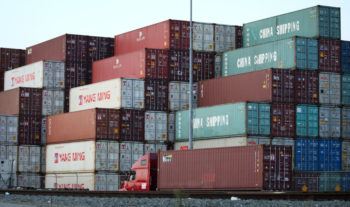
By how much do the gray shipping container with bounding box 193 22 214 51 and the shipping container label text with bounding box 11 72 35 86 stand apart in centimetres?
1506

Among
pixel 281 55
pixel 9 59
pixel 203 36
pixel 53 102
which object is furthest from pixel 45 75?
pixel 281 55

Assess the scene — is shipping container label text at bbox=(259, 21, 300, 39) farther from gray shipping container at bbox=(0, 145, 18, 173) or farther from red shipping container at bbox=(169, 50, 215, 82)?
gray shipping container at bbox=(0, 145, 18, 173)

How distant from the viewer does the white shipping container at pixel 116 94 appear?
54.3 m

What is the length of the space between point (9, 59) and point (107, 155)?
22898mm

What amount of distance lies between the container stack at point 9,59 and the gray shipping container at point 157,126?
22.2 metres

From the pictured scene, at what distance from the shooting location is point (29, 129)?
2468 inches

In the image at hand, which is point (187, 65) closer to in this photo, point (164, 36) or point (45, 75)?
point (164, 36)

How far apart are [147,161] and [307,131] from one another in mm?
9682

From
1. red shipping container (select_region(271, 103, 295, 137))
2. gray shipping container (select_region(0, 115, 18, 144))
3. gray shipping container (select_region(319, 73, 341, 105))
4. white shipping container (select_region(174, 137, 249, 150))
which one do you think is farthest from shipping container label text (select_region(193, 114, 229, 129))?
gray shipping container (select_region(0, 115, 18, 144))

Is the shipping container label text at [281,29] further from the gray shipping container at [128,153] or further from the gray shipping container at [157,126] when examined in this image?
the gray shipping container at [128,153]

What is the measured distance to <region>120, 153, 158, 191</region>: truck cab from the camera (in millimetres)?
45062

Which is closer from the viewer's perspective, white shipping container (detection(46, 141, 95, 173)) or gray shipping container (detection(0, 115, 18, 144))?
white shipping container (detection(46, 141, 95, 173))

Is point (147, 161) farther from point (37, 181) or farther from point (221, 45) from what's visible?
point (37, 181)

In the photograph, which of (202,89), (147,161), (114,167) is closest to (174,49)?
(202,89)
